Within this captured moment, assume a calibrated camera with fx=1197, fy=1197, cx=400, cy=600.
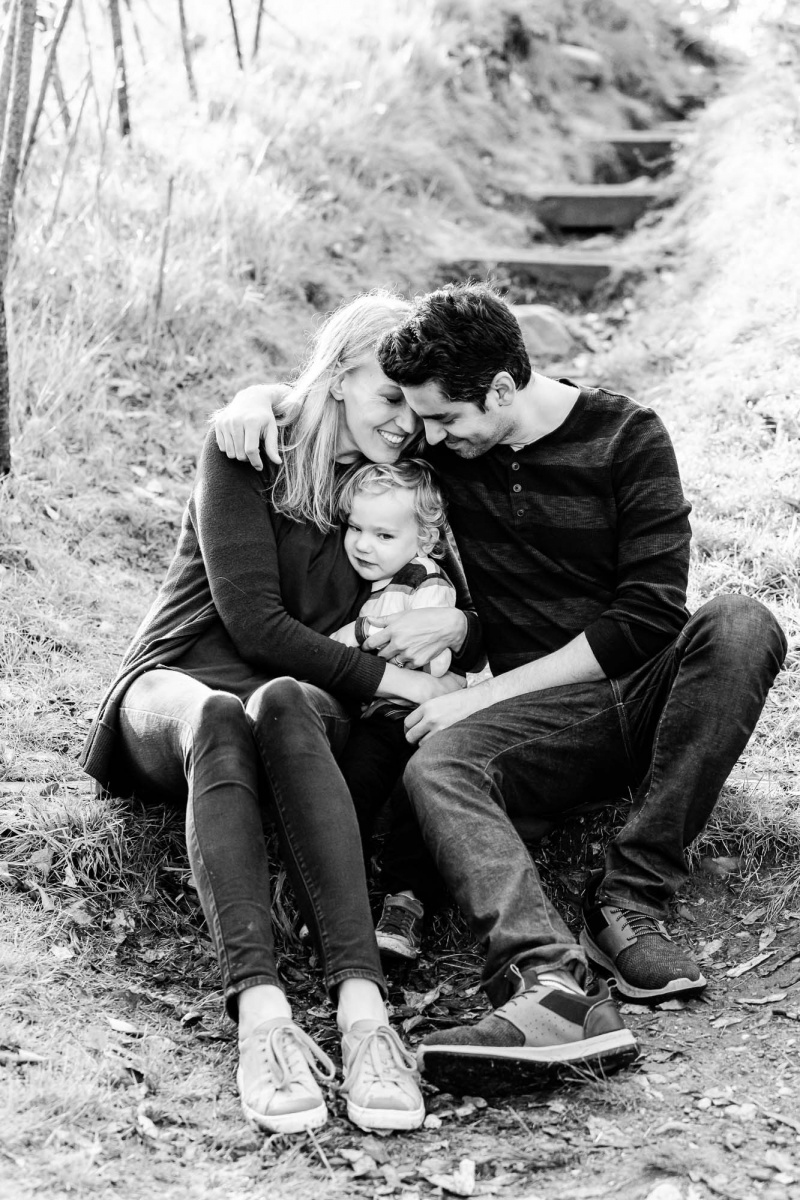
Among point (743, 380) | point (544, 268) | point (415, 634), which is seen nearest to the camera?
point (415, 634)

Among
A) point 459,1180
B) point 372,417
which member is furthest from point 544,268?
point 459,1180

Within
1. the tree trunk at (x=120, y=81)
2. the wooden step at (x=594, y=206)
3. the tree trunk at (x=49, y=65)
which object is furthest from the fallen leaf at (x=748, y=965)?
the wooden step at (x=594, y=206)

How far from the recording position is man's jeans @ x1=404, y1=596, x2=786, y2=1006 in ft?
9.03

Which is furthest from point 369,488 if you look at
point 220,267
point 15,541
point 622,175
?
point 622,175

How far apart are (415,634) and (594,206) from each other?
664 cm

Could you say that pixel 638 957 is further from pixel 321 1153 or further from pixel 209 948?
pixel 209 948

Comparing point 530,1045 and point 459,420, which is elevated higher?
point 459,420

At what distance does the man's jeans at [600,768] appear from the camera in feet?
9.03

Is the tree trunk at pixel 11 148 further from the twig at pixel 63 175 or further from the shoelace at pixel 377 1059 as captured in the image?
the shoelace at pixel 377 1059

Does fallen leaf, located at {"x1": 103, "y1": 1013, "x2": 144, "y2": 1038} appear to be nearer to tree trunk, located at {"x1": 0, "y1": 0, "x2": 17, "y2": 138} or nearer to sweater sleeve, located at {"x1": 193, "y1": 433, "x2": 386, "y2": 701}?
sweater sleeve, located at {"x1": 193, "y1": 433, "x2": 386, "y2": 701}

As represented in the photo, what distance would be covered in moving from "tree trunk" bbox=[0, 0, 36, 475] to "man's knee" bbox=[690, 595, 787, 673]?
2.96 meters

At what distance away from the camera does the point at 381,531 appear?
3307 mm

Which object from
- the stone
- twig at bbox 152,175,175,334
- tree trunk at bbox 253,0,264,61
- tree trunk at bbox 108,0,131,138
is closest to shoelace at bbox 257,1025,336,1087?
twig at bbox 152,175,175,334

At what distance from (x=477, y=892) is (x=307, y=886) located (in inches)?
15.4
